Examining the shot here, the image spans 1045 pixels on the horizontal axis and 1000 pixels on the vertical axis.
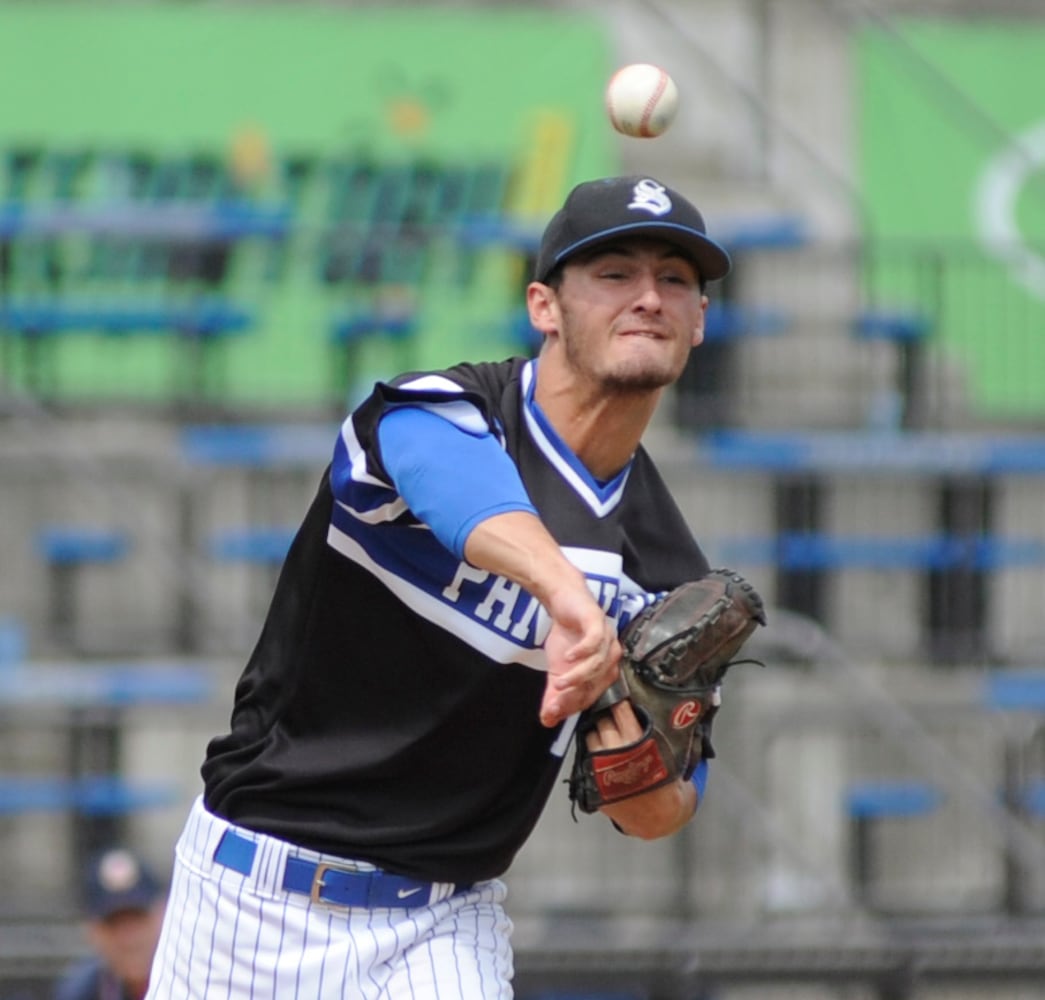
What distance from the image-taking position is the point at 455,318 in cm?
1127

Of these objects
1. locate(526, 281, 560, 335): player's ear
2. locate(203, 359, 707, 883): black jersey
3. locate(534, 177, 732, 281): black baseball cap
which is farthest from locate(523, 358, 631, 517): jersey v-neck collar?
locate(534, 177, 732, 281): black baseball cap

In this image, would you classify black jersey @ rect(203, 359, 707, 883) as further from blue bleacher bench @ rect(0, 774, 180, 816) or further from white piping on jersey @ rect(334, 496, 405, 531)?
blue bleacher bench @ rect(0, 774, 180, 816)

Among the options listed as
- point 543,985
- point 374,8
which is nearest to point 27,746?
point 543,985

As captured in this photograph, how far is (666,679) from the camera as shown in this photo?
145 inches

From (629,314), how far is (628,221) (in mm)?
155

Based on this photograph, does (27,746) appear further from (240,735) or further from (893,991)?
(240,735)

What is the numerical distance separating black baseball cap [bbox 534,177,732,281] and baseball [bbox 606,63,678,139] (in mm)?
330

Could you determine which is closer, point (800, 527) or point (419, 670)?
point (419, 670)

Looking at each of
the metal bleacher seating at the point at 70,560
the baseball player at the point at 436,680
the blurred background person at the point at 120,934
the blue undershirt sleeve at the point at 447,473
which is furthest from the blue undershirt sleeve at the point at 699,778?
the metal bleacher seating at the point at 70,560

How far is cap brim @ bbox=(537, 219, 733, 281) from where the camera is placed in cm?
363

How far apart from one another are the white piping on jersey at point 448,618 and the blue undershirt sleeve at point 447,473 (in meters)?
0.30

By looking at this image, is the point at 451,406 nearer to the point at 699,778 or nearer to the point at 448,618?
the point at 448,618

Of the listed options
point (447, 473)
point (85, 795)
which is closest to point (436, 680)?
point (447, 473)

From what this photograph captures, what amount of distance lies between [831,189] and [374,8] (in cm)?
279
